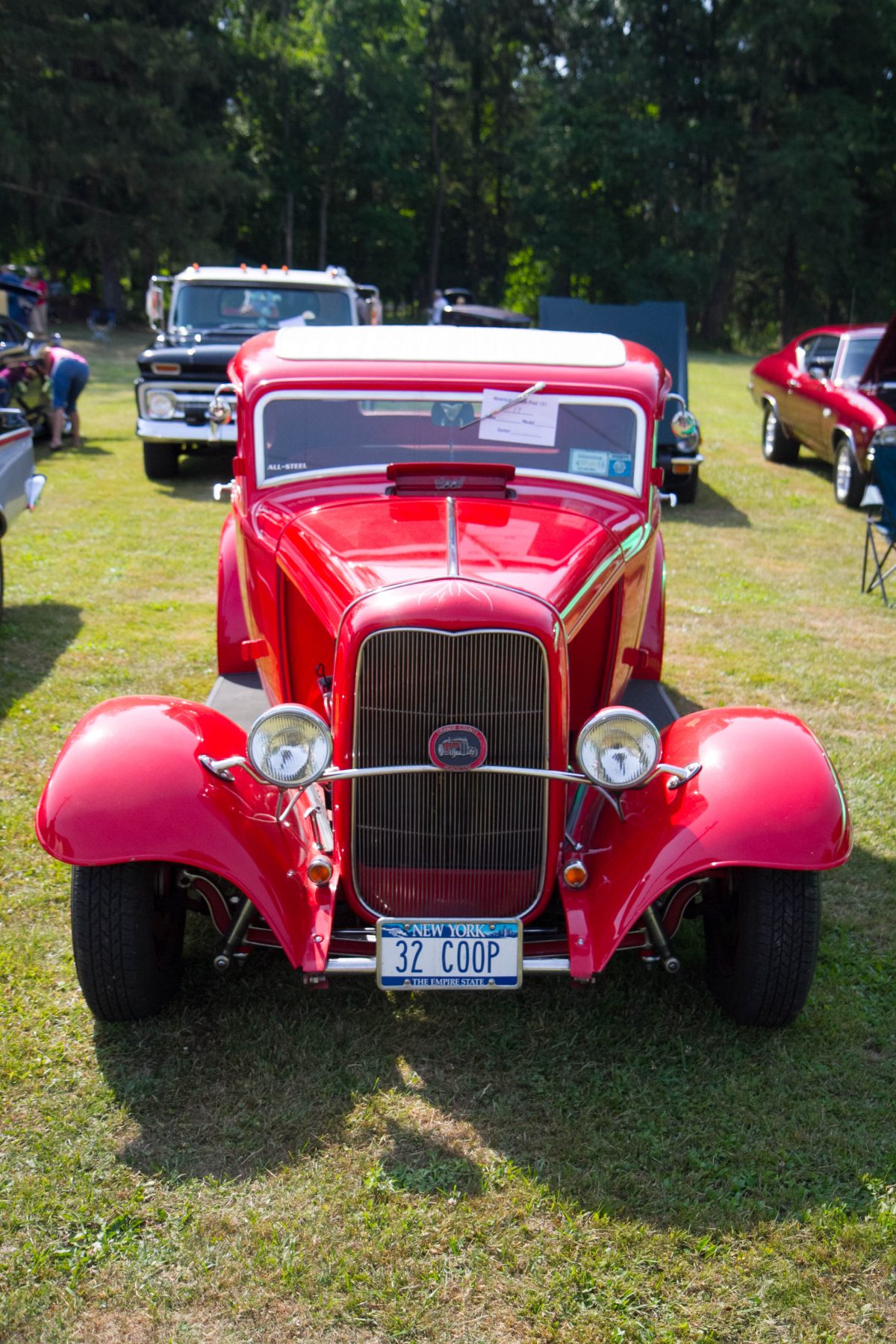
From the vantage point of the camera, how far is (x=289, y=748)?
10.7ft

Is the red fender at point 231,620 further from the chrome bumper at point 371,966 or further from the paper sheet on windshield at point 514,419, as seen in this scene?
the chrome bumper at point 371,966

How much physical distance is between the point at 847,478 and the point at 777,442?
8.05 ft

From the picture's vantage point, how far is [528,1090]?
3299 millimetres

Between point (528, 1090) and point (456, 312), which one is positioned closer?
point (528, 1090)

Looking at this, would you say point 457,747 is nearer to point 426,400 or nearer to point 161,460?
point 426,400

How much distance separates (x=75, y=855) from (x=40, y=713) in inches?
117

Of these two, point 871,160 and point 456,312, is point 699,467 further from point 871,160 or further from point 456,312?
point 871,160

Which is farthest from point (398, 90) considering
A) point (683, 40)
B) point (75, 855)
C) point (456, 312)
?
point (75, 855)

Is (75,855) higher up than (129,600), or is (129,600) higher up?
(75,855)

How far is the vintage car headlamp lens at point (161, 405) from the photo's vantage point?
11297 mm

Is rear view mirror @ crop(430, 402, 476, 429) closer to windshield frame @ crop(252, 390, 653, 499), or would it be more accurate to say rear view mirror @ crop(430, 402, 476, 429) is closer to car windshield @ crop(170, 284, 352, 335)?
windshield frame @ crop(252, 390, 653, 499)

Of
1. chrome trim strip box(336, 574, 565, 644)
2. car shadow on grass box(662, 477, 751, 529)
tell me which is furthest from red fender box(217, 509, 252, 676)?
car shadow on grass box(662, 477, 751, 529)

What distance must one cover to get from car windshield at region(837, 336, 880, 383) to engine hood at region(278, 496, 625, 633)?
8465mm

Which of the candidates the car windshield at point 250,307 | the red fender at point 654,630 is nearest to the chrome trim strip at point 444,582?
the red fender at point 654,630
